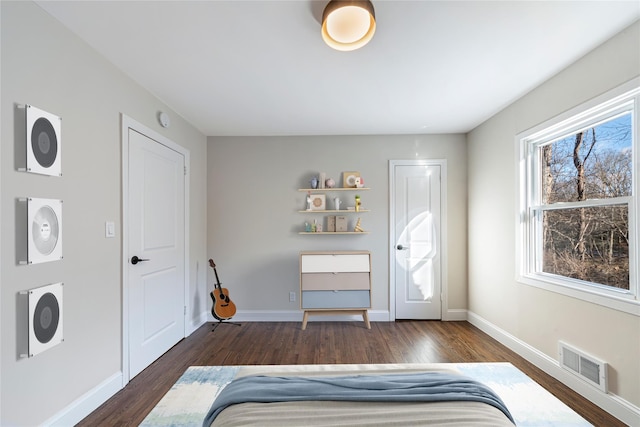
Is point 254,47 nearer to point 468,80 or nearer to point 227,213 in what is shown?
point 468,80

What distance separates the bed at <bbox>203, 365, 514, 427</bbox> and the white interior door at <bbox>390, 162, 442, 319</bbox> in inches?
104

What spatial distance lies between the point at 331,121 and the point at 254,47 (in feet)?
5.29

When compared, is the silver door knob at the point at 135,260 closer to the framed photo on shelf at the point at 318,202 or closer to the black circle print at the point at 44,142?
the black circle print at the point at 44,142

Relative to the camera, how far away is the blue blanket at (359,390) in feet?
4.09

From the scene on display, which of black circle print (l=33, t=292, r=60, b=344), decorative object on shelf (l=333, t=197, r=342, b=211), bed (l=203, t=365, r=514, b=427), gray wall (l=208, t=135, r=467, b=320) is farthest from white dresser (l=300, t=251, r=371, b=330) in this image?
black circle print (l=33, t=292, r=60, b=344)

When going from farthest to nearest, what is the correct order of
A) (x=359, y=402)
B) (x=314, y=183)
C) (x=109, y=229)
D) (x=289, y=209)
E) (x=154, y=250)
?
(x=289, y=209), (x=314, y=183), (x=154, y=250), (x=109, y=229), (x=359, y=402)

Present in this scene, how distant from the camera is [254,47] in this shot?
2066mm

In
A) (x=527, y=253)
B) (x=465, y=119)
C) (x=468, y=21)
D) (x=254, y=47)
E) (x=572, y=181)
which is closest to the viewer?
(x=468, y=21)

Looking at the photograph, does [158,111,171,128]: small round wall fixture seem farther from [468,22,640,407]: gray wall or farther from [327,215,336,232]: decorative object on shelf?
[468,22,640,407]: gray wall

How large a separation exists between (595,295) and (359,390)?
194 cm

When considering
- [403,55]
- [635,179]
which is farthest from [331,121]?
[635,179]

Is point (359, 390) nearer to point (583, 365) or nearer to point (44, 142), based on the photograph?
point (583, 365)

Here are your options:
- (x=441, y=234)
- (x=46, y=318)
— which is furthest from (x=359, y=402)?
(x=441, y=234)

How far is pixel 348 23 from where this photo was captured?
1650 mm
